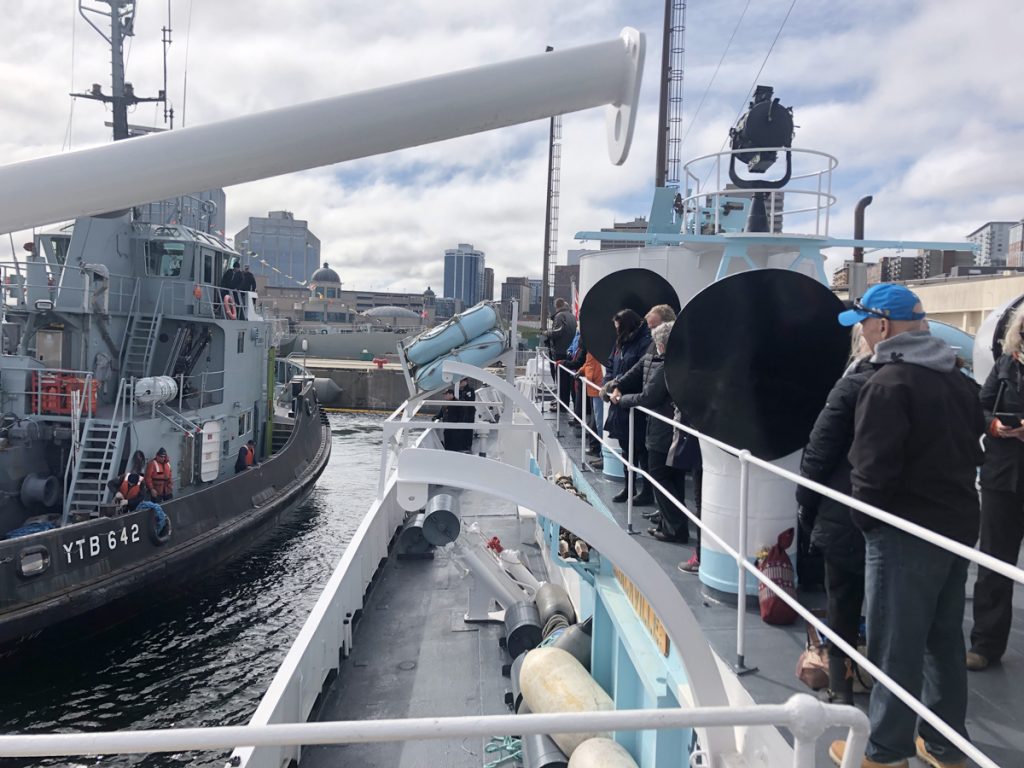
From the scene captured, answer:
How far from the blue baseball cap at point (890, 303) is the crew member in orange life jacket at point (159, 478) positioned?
1264cm

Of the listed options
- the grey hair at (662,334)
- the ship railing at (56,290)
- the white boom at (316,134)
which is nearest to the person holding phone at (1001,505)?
the grey hair at (662,334)

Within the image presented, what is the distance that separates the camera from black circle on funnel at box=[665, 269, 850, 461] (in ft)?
11.9

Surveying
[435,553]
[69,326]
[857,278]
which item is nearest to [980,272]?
[857,278]

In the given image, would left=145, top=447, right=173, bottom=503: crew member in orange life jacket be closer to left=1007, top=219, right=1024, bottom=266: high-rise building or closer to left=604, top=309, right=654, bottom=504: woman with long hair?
left=604, top=309, right=654, bottom=504: woman with long hair

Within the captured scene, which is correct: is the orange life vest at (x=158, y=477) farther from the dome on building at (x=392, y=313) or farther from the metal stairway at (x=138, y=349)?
the dome on building at (x=392, y=313)

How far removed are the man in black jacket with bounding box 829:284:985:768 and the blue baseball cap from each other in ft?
0.06

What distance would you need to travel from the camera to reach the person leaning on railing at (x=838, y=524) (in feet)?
8.59

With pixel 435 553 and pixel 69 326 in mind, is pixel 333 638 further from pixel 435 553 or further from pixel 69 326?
pixel 69 326

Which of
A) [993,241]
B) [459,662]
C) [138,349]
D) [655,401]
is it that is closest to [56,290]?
[138,349]

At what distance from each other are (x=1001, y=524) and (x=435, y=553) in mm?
7117

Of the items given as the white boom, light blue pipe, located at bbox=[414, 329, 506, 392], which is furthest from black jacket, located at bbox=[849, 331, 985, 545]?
light blue pipe, located at bbox=[414, 329, 506, 392]

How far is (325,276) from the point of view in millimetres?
113062

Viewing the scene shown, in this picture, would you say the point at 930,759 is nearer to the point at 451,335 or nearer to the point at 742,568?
the point at 742,568

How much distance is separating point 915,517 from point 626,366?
11.9 ft
